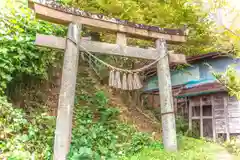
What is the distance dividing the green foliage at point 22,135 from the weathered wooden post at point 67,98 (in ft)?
1.16

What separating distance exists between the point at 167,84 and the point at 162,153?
6.05ft

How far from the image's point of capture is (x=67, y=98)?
197 inches

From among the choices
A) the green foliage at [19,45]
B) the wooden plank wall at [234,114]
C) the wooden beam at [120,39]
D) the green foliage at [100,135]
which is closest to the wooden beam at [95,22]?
the wooden beam at [120,39]

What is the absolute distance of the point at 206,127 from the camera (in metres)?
11.5

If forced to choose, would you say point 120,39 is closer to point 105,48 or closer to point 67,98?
point 105,48

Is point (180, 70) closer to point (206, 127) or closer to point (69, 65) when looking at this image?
point (206, 127)

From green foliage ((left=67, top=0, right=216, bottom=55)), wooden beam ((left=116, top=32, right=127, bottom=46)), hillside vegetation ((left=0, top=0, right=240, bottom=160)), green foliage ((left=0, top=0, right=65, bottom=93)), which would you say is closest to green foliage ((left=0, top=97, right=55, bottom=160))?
hillside vegetation ((left=0, top=0, right=240, bottom=160))

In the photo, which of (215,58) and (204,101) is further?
(204,101)

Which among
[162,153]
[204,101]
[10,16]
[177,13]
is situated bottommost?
[162,153]

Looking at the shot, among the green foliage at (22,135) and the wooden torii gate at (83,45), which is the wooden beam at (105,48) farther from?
the green foliage at (22,135)

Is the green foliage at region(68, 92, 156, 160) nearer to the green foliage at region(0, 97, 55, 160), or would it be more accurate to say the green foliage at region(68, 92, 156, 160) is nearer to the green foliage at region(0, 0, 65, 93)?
the green foliage at region(0, 97, 55, 160)

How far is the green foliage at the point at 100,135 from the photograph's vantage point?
5219mm

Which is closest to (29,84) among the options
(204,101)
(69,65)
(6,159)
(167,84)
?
(69,65)

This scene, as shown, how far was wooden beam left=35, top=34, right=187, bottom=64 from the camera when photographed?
16.3 feet
